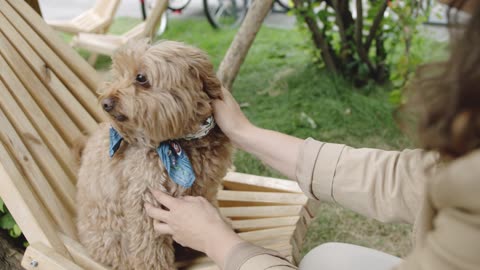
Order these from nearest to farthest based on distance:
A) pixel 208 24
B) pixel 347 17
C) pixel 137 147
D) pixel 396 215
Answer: pixel 396 215 < pixel 137 147 < pixel 347 17 < pixel 208 24

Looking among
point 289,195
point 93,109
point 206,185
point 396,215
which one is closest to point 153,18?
point 93,109

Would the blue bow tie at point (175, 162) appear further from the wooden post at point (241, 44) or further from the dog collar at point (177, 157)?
the wooden post at point (241, 44)

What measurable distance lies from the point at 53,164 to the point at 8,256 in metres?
0.63

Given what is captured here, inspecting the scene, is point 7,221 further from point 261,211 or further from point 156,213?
point 261,211

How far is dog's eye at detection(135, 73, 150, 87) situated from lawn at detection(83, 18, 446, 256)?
1.69 meters

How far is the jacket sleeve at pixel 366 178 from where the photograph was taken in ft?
4.40

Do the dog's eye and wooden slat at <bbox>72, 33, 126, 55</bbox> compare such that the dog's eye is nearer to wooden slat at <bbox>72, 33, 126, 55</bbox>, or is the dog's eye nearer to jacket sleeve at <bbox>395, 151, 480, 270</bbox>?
jacket sleeve at <bbox>395, 151, 480, 270</bbox>

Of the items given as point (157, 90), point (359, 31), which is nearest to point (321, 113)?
point (359, 31)

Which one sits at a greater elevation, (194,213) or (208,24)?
(194,213)

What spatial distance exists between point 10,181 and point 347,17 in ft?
11.0

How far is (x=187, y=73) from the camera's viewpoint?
4.65 feet

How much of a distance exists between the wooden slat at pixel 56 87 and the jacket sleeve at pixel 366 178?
39.5 inches

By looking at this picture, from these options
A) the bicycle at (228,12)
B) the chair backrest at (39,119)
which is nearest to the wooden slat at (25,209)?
the chair backrest at (39,119)

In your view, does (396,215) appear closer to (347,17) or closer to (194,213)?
(194,213)
